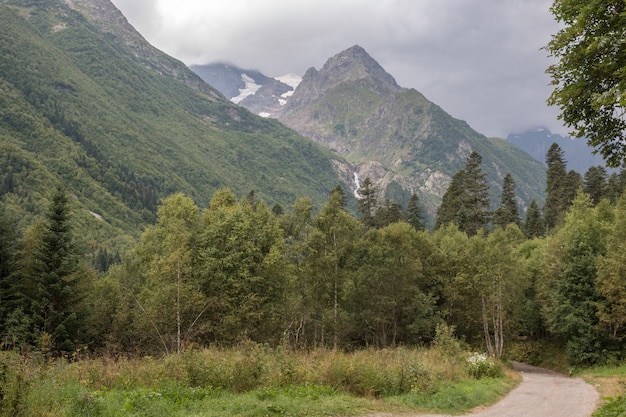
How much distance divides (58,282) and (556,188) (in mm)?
77694

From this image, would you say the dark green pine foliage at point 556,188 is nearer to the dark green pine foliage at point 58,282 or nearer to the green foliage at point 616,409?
the green foliage at point 616,409

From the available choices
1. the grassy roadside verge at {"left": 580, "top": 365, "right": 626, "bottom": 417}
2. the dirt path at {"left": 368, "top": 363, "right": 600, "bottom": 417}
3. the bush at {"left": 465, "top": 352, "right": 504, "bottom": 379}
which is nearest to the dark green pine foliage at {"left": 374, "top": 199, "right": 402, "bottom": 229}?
the grassy roadside verge at {"left": 580, "top": 365, "right": 626, "bottom": 417}

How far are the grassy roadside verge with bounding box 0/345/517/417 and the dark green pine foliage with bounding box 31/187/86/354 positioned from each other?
2609 cm

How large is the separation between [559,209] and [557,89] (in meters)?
68.5

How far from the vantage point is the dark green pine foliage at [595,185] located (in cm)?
7114

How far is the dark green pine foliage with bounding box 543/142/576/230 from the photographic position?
71.1 meters

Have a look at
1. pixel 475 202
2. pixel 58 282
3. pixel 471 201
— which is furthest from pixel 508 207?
pixel 58 282

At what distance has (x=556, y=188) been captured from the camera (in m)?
75.3

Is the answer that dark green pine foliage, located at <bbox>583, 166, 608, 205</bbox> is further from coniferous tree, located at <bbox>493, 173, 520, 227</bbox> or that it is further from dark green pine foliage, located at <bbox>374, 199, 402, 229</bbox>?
dark green pine foliage, located at <bbox>374, 199, 402, 229</bbox>

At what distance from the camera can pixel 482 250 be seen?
39.7m

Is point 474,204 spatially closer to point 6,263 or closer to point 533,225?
point 533,225

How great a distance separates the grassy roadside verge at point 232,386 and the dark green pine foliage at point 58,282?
85.6ft

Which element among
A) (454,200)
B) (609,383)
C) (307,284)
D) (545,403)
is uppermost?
(454,200)

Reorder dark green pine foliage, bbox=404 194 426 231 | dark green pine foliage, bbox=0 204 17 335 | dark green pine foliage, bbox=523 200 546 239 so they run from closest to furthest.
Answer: dark green pine foliage, bbox=0 204 17 335 < dark green pine foliage, bbox=404 194 426 231 < dark green pine foliage, bbox=523 200 546 239
